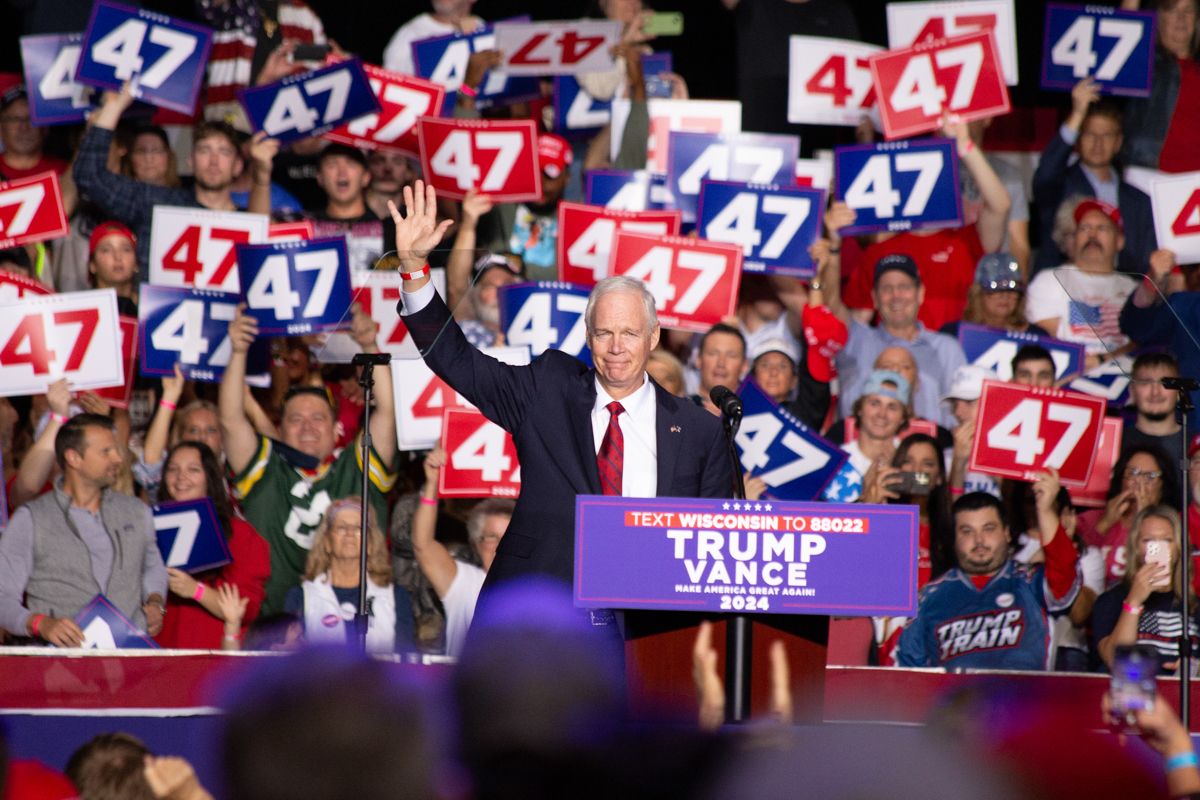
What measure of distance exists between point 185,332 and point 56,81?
1.97 meters

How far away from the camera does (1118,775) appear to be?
44.1 inches

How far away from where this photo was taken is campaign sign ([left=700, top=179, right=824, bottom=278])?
6.17 meters

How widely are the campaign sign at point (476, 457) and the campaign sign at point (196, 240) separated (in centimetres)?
168

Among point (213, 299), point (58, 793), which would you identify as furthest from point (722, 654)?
point (213, 299)

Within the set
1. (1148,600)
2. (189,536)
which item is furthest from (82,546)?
(1148,600)

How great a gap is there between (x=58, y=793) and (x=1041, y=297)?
5779 millimetres

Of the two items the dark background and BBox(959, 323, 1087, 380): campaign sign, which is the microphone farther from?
the dark background

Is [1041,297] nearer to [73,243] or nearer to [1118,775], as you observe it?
[73,243]

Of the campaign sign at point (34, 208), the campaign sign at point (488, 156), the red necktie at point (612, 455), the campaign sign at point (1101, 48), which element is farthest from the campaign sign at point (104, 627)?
the campaign sign at point (1101, 48)

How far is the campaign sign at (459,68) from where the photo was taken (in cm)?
737

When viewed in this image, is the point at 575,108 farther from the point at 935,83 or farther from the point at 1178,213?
the point at 1178,213

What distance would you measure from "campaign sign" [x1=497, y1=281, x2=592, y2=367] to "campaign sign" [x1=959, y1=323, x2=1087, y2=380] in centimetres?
182

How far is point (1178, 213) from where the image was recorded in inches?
229

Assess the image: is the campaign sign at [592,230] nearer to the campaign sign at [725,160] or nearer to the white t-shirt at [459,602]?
the campaign sign at [725,160]
